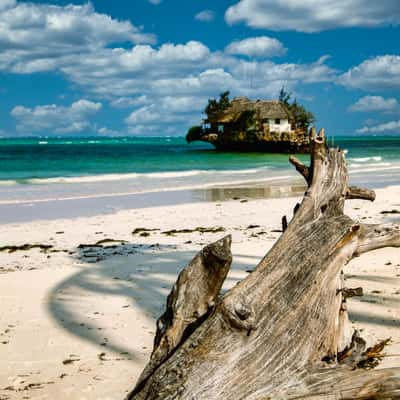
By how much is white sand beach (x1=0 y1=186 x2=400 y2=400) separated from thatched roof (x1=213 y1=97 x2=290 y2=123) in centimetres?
5138

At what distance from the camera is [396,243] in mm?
4090

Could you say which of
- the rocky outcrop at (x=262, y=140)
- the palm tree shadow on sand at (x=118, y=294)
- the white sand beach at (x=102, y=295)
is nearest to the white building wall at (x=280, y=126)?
the rocky outcrop at (x=262, y=140)

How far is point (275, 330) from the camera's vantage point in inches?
126

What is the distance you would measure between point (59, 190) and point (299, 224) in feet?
68.2

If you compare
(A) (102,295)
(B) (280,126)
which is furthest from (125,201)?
(B) (280,126)

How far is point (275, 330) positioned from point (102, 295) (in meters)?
4.36

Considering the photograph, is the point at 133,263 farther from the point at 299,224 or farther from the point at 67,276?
the point at 299,224

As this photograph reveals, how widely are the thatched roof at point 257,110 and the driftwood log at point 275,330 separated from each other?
6111 centimetres

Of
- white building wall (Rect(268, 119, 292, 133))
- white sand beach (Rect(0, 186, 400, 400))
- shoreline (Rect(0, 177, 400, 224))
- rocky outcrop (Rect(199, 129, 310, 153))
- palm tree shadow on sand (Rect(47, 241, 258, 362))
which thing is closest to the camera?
white sand beach (Rect(0, 186, 400, 400))

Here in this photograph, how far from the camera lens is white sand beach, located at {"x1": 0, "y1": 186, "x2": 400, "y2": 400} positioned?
4891 mm

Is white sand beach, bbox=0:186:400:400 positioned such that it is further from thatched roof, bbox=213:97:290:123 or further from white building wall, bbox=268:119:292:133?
thatched roof, bbox=213:97:290:123

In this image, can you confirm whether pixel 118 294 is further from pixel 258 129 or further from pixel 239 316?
pixel 258 129

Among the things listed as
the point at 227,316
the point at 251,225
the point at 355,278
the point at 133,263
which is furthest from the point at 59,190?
the point at 227,316

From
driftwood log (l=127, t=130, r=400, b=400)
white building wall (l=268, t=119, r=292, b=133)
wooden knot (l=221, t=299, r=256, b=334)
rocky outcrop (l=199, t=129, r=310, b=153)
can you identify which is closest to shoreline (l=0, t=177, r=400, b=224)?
driftwood log (l=127, t=130, r=400, b=400)
